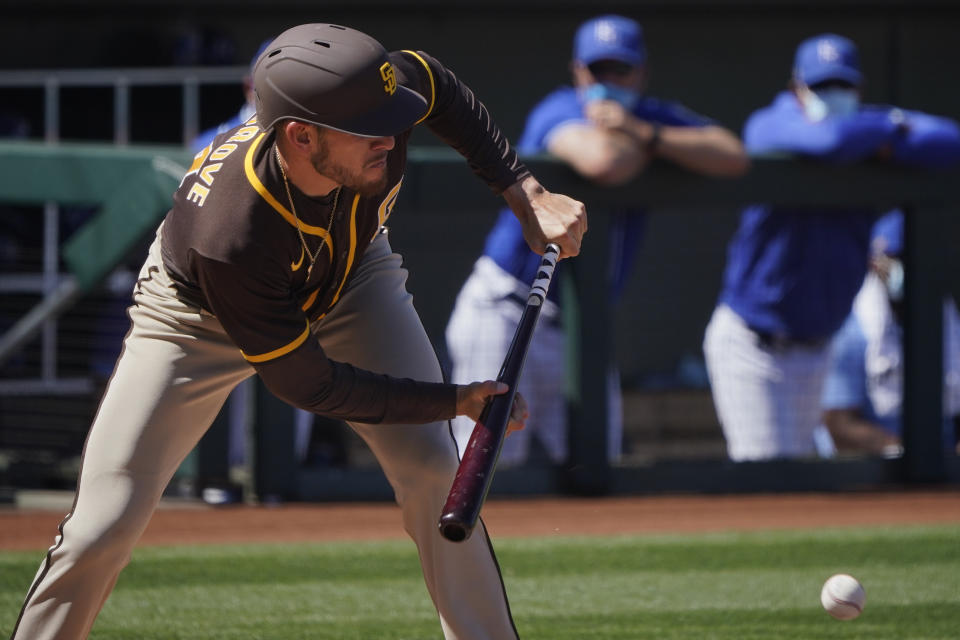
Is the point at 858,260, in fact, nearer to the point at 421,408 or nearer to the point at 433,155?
the point at 433,155

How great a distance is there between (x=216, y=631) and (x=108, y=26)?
7.03 m

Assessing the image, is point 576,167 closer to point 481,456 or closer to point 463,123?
point 463,123

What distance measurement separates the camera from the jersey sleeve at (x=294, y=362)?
9.20 ft

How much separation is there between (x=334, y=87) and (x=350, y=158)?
0.16 m

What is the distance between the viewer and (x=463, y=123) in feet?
11.1

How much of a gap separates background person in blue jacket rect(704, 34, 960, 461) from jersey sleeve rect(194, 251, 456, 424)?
3.79 metres

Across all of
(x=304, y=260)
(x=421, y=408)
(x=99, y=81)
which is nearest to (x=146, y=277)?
(x=304, y=260)

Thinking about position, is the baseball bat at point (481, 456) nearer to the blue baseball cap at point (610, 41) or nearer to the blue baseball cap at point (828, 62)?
the blue baseball cap at point (610, 41)

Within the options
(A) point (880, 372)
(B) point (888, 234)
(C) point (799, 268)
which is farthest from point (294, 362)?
(B) point (888, 234)

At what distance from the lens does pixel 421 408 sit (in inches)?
113

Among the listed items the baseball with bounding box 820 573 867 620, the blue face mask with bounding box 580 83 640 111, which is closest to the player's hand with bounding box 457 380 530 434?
the baseball with bounding box 820 573 867 620

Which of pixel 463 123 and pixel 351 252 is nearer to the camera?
pixel 351 252

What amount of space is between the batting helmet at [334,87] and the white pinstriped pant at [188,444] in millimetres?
595

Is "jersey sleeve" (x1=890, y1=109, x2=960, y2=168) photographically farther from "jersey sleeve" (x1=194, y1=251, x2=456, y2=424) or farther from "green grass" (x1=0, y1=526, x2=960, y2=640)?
"jersey sleeve" (x1=194, y1=251, x2=456, y2=424)
